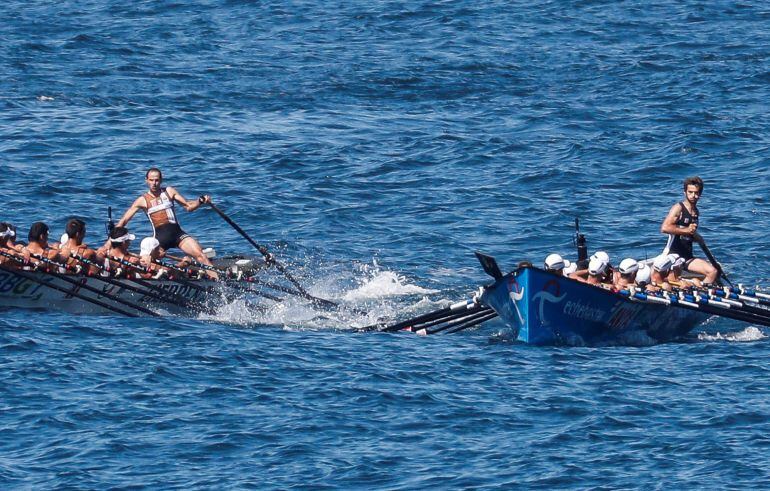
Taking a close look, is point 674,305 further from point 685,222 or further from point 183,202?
point 183,202

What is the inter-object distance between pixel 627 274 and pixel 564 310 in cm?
220

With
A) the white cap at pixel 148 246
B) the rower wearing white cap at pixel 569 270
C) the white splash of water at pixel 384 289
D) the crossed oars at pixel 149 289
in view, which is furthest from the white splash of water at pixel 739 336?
the white cap at pixel 148 246

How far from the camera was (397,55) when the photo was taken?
51.2m

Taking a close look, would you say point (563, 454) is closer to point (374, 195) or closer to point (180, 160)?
point (374, 195)

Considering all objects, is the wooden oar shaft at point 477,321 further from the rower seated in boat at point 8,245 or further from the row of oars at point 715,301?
the rower seated in boat at point 8,245

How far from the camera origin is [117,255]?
28.8 meters

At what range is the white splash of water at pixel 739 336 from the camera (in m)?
27.3

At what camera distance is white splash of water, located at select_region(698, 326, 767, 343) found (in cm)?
2725

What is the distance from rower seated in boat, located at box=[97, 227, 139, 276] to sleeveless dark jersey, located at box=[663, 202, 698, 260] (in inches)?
382

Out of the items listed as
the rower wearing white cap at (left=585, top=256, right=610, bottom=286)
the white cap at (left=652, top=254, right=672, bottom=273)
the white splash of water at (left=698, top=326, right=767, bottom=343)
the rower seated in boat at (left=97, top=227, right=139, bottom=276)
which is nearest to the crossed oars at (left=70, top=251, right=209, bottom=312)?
the rower seated in boat at (left=97, top=227, right=139, bottom=276)

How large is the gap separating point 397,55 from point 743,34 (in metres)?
11.8

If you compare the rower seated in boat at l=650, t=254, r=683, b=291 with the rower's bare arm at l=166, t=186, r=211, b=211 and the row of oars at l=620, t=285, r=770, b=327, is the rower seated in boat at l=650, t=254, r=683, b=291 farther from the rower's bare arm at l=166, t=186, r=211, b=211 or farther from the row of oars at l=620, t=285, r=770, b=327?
the rower's bare arm at l=166, t=186, r=211, b=211

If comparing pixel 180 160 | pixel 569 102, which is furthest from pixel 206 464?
pixel 569 102

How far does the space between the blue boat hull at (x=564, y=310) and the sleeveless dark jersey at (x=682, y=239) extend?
5.21 feet
